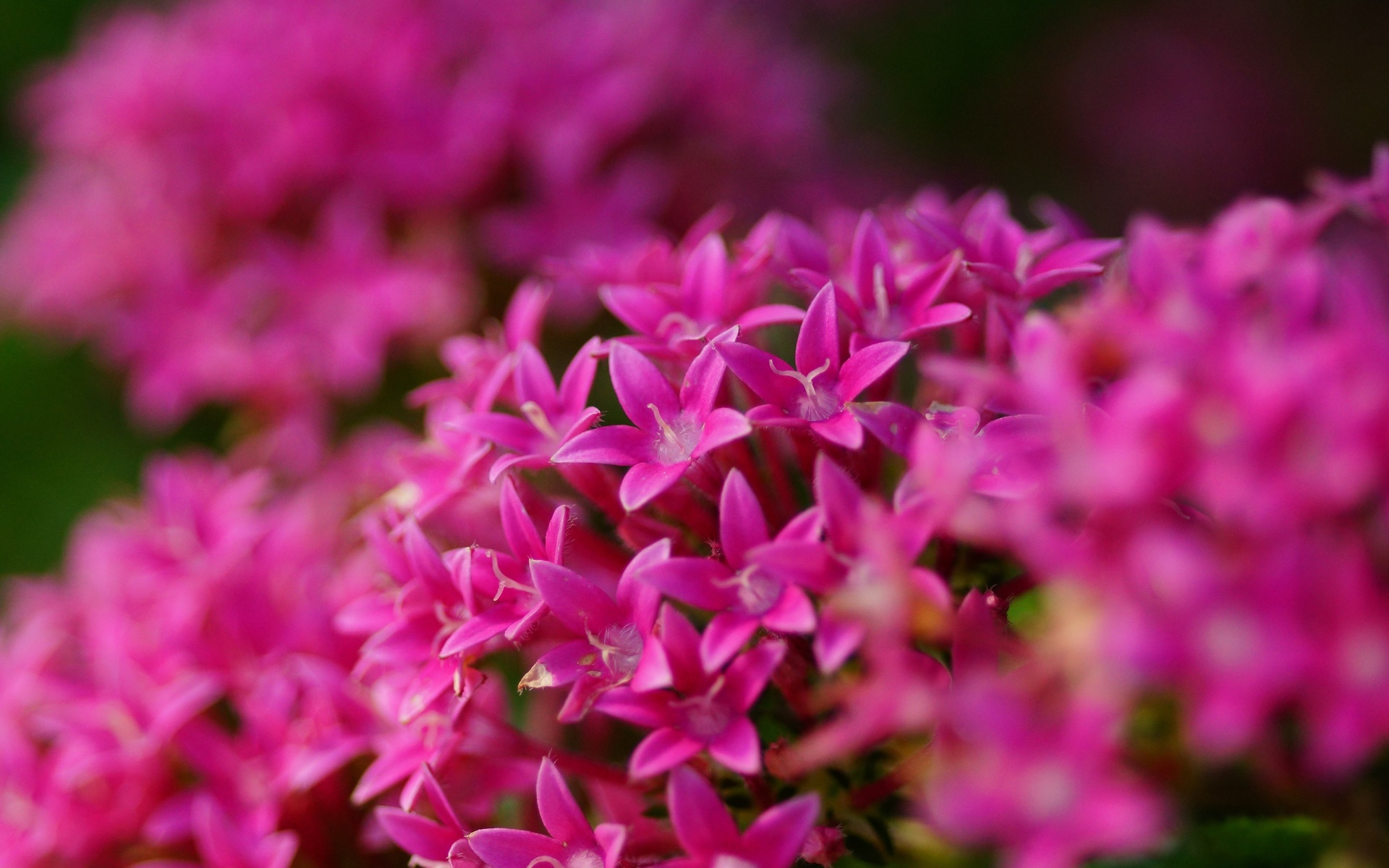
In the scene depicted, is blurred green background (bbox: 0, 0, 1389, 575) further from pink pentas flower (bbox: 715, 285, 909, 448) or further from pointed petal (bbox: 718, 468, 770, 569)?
pointed petal (bbox: 718, 468, 770, 569)

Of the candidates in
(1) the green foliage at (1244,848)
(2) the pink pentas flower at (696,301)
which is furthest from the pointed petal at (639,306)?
(1) the green foliage at (1244,848)

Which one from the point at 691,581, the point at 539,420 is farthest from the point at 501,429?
the point at 691,581

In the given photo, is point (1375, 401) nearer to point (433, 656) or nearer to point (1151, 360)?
point (1151, 360)

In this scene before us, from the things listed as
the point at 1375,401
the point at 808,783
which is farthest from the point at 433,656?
the point at 1375,401

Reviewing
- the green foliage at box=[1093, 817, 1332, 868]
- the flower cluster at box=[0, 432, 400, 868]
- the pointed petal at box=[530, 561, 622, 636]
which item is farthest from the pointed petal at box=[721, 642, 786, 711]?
the flower cluster at box=[0, 432, 400, 868]

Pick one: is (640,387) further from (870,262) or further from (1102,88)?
(1102,88)

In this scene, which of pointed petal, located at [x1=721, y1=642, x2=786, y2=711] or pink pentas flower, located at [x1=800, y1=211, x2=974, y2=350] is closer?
pointed petal, located at [x1=721, y1=642, x2=786, y2=711]
